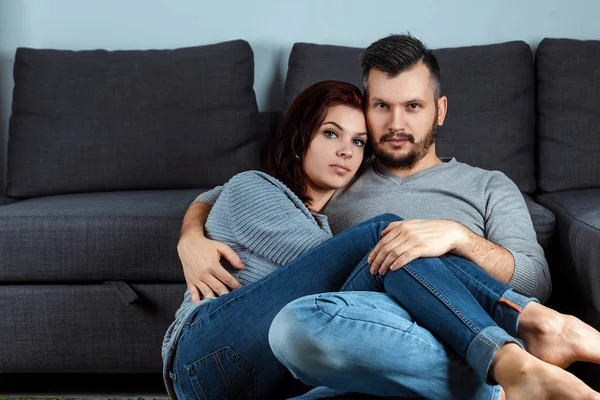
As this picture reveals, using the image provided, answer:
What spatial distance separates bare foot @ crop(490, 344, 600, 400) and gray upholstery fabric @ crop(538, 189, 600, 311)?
52cm

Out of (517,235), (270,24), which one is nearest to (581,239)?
(517,235)

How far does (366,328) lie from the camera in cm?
121

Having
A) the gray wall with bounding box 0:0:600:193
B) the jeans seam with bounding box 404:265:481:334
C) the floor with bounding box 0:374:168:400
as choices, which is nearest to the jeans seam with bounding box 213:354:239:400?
the jeans seam with bounding box 404:265:481:334

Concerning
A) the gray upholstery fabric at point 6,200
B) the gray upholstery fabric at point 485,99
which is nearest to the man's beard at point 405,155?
the gray upholstery fabric at point 485,99

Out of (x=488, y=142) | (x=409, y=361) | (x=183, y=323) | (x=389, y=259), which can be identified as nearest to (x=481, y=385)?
(x=409, y=361)

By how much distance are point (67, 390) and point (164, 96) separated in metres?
0.95

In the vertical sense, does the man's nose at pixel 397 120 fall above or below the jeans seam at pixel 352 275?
above

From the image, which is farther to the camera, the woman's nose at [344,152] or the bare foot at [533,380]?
the woman's nose at [344,152]

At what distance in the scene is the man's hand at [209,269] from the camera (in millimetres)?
1470

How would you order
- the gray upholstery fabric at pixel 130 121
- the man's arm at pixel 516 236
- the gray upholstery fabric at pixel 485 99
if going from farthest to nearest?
1. the gray upholstery fabric at pixel 130 121
2. the gray upholstery fabric at pixel 485 99
3. the man's arm at pixel 516 236

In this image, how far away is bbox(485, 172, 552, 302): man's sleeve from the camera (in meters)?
1.55

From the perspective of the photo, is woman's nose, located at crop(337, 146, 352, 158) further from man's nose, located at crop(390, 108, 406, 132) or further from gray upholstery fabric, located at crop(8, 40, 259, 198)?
gray upholstery fabric, located at crop(8, 40, 259, 198)

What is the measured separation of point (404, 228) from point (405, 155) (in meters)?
0.50

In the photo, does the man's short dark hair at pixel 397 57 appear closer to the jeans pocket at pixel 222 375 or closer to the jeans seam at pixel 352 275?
the jeans seam at pixel 352 275
